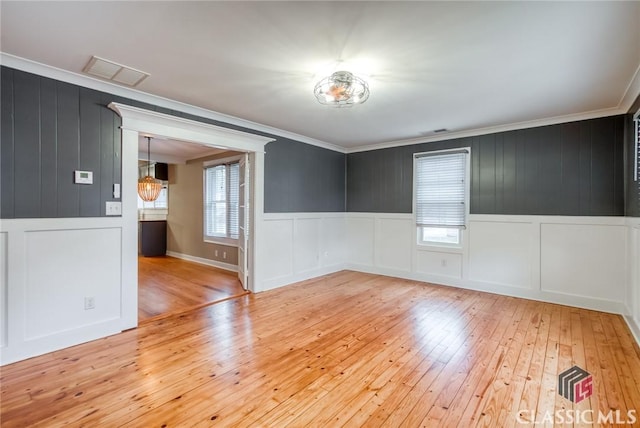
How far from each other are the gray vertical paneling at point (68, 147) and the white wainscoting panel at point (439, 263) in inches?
184

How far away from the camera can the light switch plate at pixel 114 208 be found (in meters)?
2.94

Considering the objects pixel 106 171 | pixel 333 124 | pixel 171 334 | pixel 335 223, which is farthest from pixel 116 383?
pixel 335 223

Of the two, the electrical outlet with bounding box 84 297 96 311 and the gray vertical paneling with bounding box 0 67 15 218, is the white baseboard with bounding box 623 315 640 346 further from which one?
the gray vertical paneling with bounding box 0 67 15 218

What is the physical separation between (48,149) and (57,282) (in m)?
1.15

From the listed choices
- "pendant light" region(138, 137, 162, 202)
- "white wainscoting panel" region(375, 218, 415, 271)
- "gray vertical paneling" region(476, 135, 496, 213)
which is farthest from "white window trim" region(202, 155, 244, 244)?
"gray vertical paneling" region(476, 135, 496, 213)

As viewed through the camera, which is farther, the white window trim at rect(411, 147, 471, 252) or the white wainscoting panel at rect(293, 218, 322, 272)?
the white wainscoting panel at rect(293, 218, 322, 272)

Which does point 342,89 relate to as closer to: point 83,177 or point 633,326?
point 83,177

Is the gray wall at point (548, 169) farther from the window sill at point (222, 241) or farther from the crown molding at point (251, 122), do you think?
the window sill at point (222, 241)

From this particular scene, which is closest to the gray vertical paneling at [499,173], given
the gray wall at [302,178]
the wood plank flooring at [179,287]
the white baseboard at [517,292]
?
the white baseboard at [517,292]

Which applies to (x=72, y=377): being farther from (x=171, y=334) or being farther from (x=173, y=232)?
(x=173, y=232)

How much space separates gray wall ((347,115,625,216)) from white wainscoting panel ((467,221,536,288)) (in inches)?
9.6

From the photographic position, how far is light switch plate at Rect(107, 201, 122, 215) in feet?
9.64

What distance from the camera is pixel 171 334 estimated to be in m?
2.97

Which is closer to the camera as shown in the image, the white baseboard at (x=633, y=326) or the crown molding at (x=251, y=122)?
the crown molding at (x=251, y=122)
